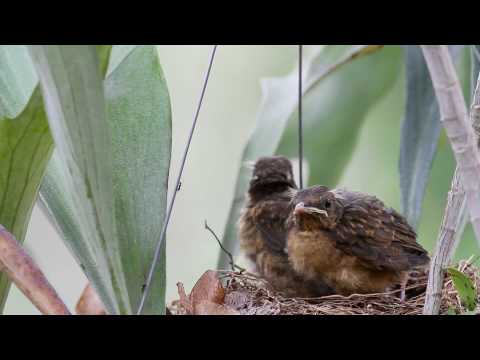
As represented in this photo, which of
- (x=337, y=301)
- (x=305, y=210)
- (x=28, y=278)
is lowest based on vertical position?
(x=28, y=278)

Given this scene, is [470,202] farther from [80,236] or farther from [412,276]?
[412,276]

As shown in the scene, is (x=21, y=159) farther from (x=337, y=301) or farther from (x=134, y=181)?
(x=337, y=301)

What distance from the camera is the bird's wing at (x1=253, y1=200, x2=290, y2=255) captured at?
262cm

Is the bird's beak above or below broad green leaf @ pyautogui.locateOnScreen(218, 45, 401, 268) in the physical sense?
below

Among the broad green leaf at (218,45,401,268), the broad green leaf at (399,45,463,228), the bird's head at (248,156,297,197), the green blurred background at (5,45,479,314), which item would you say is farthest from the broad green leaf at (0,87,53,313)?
the green blurred background at (5,45,479,314)

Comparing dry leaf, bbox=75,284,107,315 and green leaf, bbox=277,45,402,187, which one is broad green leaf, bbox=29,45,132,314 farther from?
green leaf, bbox=277,45,402,187

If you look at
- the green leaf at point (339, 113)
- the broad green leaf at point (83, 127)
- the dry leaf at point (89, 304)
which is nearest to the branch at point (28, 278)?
the broad green leaf at point (83, 127)

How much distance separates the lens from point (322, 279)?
237cm

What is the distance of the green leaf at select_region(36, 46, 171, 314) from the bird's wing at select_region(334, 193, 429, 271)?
41.4 inches

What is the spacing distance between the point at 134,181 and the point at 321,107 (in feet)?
6.24

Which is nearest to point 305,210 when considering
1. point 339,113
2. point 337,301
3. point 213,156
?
point 337,301

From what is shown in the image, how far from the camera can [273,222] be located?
2.68m

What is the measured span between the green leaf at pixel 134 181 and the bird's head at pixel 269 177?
4.51ft
